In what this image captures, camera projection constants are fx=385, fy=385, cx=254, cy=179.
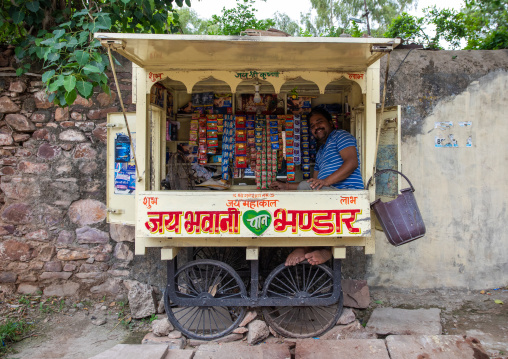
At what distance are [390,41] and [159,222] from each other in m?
2.31

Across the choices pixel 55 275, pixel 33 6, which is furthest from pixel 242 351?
pixel 33 6

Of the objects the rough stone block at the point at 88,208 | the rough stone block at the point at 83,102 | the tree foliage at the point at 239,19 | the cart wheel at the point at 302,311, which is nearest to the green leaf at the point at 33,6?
the rough stone block at the point at 83,102

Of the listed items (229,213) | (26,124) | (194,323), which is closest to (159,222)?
(229,213)

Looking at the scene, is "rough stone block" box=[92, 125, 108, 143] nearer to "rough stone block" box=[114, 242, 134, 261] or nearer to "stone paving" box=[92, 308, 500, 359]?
"rough stone block" box=[114, 242, 134, 261]

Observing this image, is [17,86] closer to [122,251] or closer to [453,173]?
[122,251]

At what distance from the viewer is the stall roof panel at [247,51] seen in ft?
8.91

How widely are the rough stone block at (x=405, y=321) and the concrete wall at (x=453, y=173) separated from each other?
49 centimetres

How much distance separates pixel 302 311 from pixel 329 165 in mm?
1485

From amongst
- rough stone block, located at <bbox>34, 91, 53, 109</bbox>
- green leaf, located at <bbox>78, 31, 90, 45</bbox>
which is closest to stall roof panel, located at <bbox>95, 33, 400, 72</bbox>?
green leaf, located at <bbox>78, 31, 90, 45</bbox>

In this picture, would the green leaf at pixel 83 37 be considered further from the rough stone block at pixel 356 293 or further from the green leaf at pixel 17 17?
the rough stone block at pixel 356 293

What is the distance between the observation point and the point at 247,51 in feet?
10.1

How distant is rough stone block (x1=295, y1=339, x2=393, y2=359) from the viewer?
3137 millimetres

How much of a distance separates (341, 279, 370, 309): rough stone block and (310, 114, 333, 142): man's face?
1628 mm

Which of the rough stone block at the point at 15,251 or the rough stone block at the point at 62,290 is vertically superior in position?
the rough stone block at the point at 15,251
